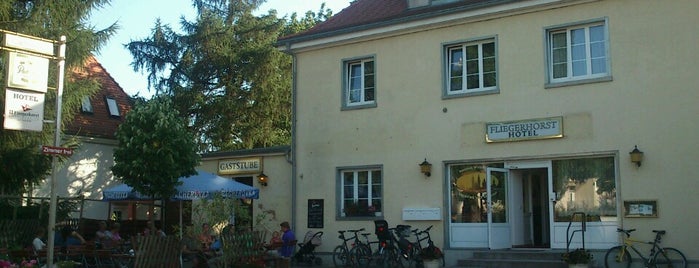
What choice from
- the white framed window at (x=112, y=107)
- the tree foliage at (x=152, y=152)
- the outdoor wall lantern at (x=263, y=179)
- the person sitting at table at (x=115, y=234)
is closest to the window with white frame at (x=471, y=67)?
the outdoor wall lantern at (x=263, y=179)

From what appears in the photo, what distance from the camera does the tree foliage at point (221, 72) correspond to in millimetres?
31281

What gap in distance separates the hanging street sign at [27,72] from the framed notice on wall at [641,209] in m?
10.9

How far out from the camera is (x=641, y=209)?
14.8 m

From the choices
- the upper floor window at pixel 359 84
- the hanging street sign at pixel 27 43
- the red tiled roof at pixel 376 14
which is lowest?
the hanging street sign at pixel 27 43

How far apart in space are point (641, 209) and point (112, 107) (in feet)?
71.2

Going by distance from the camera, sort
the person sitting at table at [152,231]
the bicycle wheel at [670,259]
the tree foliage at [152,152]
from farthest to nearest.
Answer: the tree foliage at [152,152]
the person sitting at table at [152,231]
the bicycle wheel at [670,259]

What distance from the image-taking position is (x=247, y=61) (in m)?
31.6

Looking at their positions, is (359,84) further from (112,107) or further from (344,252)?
(112,107)

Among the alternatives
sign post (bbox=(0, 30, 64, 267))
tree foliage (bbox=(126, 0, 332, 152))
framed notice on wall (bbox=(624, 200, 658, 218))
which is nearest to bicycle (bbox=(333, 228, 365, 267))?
framed notice on wall (bbox=(624, 200, 658, 218))

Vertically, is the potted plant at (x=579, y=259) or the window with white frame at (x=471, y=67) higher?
the window with white frame at (x=471, y=67)

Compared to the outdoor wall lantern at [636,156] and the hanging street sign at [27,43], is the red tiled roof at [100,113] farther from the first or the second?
the outdoor wall lantern at [636,156]

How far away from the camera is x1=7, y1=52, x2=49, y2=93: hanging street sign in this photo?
12062 mm

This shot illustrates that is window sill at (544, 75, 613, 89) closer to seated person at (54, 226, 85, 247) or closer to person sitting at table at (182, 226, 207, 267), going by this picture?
person sitting at table at (182, 226, 207, 267)

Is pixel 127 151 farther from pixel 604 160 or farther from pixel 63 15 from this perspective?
pixel 604 160
